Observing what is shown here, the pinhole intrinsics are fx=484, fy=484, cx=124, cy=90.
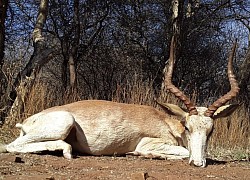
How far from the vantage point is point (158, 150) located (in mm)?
7301

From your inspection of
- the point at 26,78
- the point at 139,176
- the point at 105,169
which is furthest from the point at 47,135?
the point at 26,78

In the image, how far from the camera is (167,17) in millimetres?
18016

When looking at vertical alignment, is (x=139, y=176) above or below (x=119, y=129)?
below

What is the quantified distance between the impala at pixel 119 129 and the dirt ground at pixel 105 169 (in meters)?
0.23

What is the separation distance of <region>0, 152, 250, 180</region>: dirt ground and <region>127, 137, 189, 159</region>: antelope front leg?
200 mm

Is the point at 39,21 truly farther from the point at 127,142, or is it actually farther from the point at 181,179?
the point at 181,179

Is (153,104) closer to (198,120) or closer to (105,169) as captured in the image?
(198,120)

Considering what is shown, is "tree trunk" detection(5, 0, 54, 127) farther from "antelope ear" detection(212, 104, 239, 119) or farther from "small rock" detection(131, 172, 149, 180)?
"small rock" detection(131, 172, 149, 180)

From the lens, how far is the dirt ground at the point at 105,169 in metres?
5.10

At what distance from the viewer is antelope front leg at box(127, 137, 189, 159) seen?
7.19m

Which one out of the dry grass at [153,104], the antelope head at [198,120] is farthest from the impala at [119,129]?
the dry grass at [153,104]

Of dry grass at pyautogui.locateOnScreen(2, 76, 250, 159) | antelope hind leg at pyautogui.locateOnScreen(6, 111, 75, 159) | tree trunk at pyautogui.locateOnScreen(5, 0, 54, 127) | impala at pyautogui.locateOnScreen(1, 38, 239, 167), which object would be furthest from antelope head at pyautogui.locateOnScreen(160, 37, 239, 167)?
tree trunk at pyautogui.locateOnScreen(5, 0, 54, 127)

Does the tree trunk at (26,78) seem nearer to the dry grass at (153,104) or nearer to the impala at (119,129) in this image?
the dry grass at (153,104)

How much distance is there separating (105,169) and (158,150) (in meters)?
1.66
